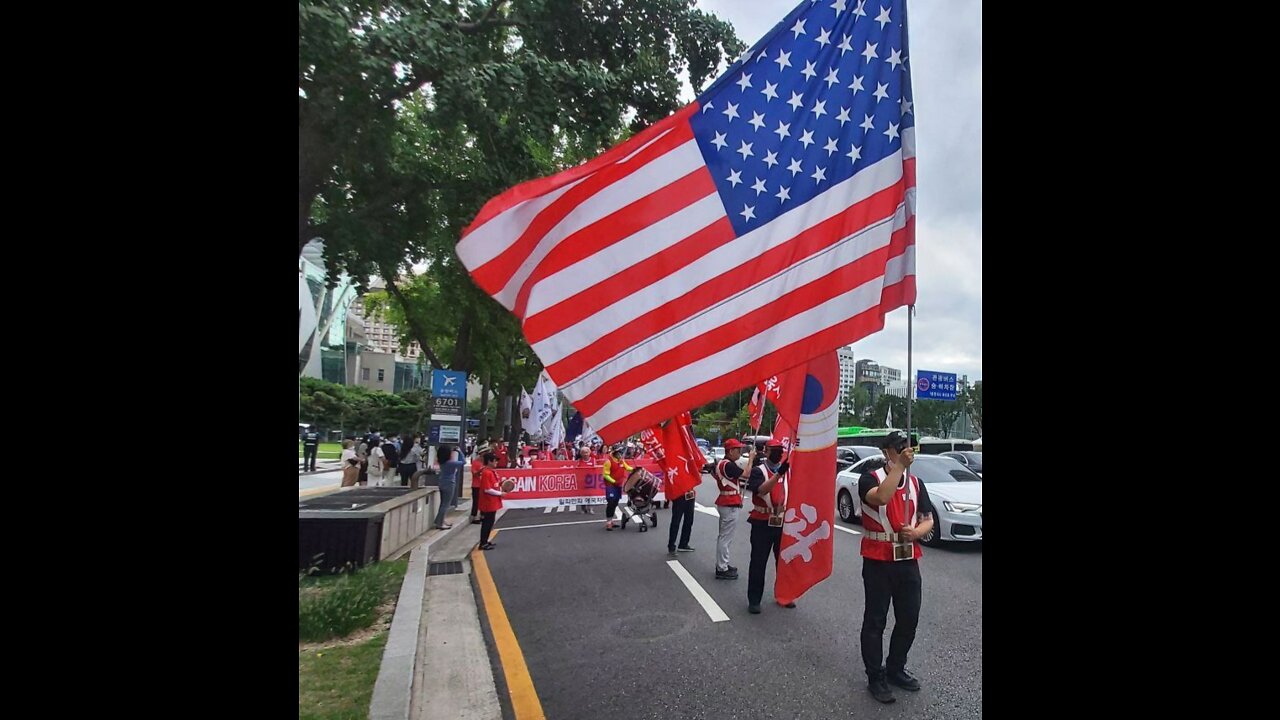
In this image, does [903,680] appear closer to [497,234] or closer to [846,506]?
[497,234]

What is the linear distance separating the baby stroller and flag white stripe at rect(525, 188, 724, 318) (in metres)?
9.17

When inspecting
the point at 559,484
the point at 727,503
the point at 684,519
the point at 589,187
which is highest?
the point at 589,187

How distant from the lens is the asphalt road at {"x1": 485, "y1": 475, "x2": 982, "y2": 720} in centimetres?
430

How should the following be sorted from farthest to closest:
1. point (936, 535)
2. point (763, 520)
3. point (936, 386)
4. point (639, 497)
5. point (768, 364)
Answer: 1. point (936, 386)
2. point (639, 497)
3. point (936, 535)
4. point (763, 520)
5. point (768, 364)

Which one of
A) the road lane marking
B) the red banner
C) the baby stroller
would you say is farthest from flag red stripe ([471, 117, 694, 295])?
the red banner

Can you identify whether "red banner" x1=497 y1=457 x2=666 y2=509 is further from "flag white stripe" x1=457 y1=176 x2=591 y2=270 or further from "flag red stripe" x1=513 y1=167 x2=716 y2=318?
"flag red stripe" x1=513 y1=167 x2=716 y2=318

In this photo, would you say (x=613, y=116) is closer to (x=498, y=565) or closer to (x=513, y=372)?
(x=498, y=565)

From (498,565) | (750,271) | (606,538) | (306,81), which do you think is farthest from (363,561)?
(750,271)

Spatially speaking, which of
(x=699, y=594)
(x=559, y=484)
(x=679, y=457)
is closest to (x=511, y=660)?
(x=699, y=594)

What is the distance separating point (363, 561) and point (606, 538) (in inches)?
177

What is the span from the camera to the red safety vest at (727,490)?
8062 millimetres

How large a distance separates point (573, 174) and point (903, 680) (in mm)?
4117

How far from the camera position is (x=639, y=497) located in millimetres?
12766

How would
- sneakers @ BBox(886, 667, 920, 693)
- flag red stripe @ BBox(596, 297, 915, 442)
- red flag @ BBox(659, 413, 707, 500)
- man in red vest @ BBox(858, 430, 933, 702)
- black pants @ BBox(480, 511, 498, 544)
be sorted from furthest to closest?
black pants @ BBox(480, 511, 498, 544)
red flag @ BBox(659, 413, 707, 500)
sneakers @ BBox(886, 667, 920, 693)
man in red vest @ BBox(858, 430, 933, 702)
flag red stripe @ BBox(596, 297, 915, 442)
